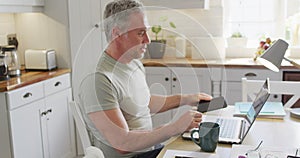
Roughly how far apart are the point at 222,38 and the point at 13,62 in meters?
1.81

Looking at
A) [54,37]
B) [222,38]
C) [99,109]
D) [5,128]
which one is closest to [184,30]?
[222,38]

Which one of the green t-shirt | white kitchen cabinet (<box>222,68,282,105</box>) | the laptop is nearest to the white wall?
white kitchen cabinet (<box>222,68,282,105</box>)

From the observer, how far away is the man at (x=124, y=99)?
53.4 inches

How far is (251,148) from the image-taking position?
1.26 metres

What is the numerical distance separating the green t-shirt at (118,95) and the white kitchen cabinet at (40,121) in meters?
0.98

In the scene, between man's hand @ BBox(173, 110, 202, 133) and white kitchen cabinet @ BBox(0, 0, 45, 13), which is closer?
man's hand @ BBox(173, 110, 202, 133)

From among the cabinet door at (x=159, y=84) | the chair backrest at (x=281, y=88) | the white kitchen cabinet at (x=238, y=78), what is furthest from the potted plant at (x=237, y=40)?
the chair backrest at (x=281, y=88)

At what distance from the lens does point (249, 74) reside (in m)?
2.86

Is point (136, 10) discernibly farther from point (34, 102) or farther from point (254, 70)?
point (254, 70)

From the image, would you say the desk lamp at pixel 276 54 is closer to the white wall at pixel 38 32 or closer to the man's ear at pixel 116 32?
the man's ear at pixel 116 32

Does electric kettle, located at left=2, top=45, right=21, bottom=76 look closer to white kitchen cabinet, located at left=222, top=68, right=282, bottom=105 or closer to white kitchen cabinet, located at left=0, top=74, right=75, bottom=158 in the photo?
white kitchen cabinet, located at left=0, top=74, right=75, bottom=158

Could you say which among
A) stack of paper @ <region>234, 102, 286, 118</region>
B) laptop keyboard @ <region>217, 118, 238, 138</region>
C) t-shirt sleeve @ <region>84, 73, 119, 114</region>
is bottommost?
laptop keyboard @ <region>217, 118, 238, 138</region>

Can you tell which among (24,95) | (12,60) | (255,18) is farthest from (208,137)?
(255,18)

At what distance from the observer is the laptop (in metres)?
1.40
